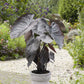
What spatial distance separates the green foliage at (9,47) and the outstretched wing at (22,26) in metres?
2.87

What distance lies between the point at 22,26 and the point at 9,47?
9.83ft

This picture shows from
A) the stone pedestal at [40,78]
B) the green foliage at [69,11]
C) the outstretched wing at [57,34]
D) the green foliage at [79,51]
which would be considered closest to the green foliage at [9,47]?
the green foliage at [79,51]

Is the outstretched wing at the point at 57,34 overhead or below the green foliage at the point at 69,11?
below

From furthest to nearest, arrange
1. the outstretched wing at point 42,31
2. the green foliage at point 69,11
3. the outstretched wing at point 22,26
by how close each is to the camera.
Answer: the green foliage at point 69,11, the outstretched wing at point 22,26, the outstretched wing at point 42,31

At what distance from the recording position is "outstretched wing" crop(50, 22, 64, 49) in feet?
7.05

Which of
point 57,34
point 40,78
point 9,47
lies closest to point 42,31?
point 57,34

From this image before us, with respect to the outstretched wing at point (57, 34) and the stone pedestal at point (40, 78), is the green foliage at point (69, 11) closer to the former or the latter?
the outstretched wing at point (57, 34)

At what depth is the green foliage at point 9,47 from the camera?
5074 mm

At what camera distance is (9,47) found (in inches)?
202

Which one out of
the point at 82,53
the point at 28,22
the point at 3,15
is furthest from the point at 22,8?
the point at 28,22

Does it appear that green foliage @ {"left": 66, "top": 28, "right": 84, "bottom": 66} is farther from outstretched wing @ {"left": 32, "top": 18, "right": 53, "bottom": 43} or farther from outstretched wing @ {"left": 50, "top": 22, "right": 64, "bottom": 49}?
outstretched wing @ {"left": 32, "top": 18, "right": 53, "bottom": 43}

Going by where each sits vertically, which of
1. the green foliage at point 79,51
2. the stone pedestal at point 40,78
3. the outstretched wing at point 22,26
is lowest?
the stone pedestal at point 40,78

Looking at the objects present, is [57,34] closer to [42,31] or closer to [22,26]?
[42,31]

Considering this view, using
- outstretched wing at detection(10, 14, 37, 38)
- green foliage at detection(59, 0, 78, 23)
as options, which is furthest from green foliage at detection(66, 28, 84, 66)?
green foliage at detection(59, 0, 78, 23)
